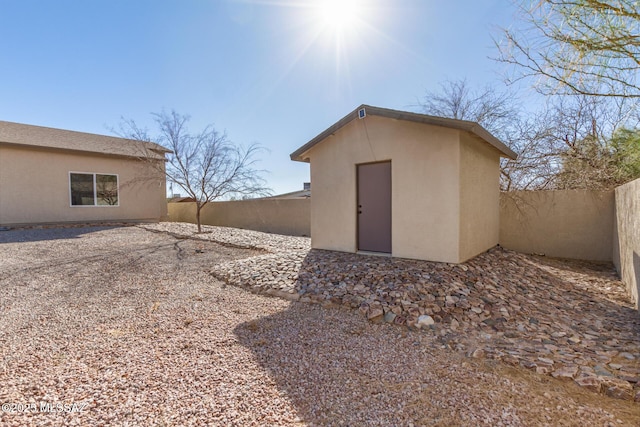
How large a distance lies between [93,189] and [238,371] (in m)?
13.5

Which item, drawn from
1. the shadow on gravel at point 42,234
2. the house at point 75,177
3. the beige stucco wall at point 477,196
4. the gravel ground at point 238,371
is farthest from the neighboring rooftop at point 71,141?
the beige stucco wall at point 477,196

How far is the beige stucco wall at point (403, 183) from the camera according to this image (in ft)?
17.3

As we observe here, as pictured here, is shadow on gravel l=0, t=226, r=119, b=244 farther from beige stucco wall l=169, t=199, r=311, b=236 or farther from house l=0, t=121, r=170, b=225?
beige stucco wall l=169, t=199, r=311, b=236

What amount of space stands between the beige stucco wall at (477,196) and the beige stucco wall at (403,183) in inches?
10.7

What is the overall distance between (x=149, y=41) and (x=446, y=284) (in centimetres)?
1045

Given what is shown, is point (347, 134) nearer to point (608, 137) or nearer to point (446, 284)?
point (446, 284)

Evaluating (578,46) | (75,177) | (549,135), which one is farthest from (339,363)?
(75,177)

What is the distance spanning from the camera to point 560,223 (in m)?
7.82

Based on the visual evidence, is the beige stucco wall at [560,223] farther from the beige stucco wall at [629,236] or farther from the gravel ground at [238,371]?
the gravel ground at [238,371]

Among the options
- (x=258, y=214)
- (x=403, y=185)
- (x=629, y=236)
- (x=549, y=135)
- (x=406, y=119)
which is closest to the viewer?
(x=629, y=236)

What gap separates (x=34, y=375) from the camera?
2.35 meters

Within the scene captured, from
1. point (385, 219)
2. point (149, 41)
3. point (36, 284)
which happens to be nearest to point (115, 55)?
point (149, 41)

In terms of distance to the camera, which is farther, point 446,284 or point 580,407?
point 446,284

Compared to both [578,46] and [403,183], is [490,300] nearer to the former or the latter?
[403,183]
